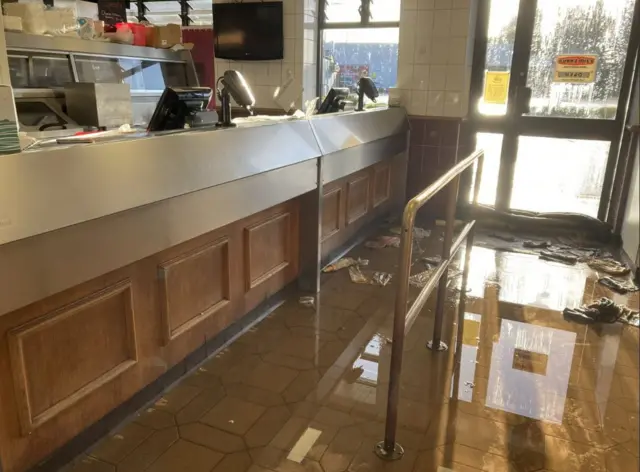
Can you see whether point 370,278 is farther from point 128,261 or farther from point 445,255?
point 128,261

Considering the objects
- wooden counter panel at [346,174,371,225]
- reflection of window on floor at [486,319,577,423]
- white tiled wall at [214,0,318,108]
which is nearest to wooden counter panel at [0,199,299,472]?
reflection of window on floor at [486,319,577,423]

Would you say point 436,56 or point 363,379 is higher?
point 436,56

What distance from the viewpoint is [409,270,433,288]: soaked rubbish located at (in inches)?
144

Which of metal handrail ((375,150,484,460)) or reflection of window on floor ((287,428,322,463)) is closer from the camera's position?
metal handrail ((375,150,484,460))

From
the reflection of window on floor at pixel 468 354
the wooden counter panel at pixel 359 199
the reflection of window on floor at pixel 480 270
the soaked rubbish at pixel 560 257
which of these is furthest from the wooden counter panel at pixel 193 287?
the soaked rubbish at pixel 560 257

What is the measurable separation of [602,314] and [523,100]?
2400 millimetres

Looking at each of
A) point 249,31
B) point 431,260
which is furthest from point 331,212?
point 249,31

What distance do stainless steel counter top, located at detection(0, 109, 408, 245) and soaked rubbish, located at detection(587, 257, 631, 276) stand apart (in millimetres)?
2548

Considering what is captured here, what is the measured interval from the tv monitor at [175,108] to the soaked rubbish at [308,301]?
4.48 ft

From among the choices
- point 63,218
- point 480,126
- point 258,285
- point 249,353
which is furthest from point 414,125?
point 63,218

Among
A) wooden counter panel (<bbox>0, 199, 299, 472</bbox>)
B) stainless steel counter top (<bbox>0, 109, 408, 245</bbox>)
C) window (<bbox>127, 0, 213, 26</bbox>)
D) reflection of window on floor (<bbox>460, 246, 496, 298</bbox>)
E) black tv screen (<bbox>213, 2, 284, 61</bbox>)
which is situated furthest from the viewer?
window (<bbox>127, 0, 213, 26</bbox>)

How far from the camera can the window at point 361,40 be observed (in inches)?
210

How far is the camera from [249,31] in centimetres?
534

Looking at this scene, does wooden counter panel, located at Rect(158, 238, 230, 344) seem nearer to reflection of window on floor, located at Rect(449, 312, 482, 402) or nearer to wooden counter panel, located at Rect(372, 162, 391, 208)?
reflection of window on floor, located at Rect(449, 312, 482, 402)
